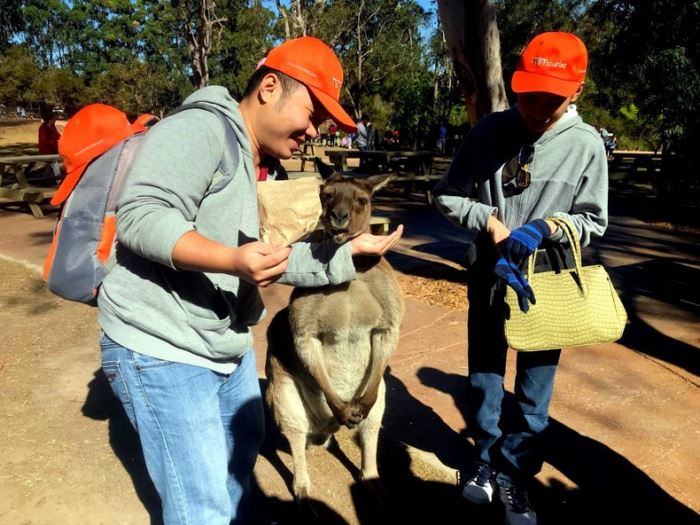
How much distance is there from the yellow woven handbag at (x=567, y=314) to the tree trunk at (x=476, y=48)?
289 cm

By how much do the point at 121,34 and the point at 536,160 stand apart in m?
57.1

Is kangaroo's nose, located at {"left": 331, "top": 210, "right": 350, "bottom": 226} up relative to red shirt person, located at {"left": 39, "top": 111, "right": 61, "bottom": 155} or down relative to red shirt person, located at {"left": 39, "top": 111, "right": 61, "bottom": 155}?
down

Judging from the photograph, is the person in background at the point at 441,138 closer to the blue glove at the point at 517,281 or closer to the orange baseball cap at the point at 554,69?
the orange baseball cap at the point at 554,69

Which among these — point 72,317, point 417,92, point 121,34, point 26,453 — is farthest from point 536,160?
point 121,34

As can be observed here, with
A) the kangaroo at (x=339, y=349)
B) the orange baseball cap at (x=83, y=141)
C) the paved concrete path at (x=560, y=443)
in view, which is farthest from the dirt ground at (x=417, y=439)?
the orange baseball cap at (x=83, y=141)

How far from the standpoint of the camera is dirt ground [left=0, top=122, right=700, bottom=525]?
245cm

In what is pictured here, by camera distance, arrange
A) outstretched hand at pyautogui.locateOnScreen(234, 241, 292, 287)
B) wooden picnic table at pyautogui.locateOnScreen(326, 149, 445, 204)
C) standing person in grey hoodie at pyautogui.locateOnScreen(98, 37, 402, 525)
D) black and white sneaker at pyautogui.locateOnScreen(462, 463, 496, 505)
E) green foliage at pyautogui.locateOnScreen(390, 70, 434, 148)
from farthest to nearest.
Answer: green foliage at pyautogui.locateOnScreen(390, 70, 434, 148)
wooden picnic table at pyautogui.locateOnScreen(326, 149, 445, 204)
black and white sneaker at pyautogui.locateOnScreen(462, 463, 496, 505)
standing person in grey hoodie at pyautogui.locateOnScreen(98, 37, 402, 525)
outstretched hand at pyautogui.locateOnScreen(234, 241, 292, 287)

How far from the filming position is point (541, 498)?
249 cm

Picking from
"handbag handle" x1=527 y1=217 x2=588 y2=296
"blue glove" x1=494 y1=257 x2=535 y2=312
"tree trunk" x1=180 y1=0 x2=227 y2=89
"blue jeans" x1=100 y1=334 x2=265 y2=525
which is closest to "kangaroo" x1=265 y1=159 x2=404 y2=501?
"blue glove" x1=494 y1=257 x2=535 y2=312

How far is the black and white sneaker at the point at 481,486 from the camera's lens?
2.38 m

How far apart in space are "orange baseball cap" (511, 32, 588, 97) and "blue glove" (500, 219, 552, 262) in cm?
47

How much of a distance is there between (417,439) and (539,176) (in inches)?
62.5

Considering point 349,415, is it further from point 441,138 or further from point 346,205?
point 441,138

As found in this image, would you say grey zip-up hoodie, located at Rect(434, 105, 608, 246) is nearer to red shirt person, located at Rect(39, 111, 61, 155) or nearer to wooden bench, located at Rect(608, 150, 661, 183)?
wooden bench, located at Rect(608, 150, 661, 183)
